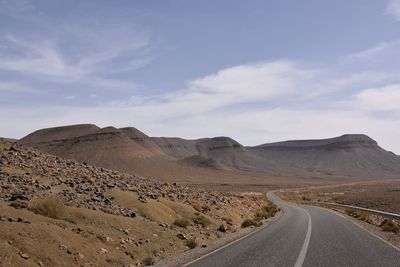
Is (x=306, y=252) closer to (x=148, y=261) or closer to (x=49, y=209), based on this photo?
(x=148, y=261)

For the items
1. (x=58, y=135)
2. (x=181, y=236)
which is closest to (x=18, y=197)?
(x=181, y=236)

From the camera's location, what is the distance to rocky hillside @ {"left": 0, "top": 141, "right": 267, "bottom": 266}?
45.0ft

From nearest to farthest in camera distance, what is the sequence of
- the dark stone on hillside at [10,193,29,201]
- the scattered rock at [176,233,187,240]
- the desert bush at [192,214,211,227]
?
1. the dark stone on hillside at [10,193,29,201]
2. the scattered rock at [176,233,187,240]
3. the desert bush at [192,214,211,227]

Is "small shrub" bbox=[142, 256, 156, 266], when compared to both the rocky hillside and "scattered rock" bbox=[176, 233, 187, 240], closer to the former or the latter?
the rocky hillside

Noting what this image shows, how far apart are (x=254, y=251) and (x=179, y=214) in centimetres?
1081

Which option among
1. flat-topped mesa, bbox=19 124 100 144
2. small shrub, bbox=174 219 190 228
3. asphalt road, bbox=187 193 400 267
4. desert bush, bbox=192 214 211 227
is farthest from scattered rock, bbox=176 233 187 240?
flat-topped mesa, bbox=19 124 100 144

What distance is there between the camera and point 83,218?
1822cm

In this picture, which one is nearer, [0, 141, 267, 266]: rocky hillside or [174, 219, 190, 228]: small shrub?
[0, 141, 267, 266]: rocky hillside

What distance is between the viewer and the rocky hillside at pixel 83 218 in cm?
1371

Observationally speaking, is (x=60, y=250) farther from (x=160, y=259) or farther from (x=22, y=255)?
(x=160, y=259)

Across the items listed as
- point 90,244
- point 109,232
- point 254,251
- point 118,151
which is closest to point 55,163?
point 109,232

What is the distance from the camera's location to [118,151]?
171 meters

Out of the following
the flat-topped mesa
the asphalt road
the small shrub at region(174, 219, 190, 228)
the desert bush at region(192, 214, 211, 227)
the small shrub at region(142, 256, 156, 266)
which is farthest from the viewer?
the flat-topped mesa

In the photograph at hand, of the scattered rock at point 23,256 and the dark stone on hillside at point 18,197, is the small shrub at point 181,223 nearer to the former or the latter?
the dark stone on hillside at point 18,197
